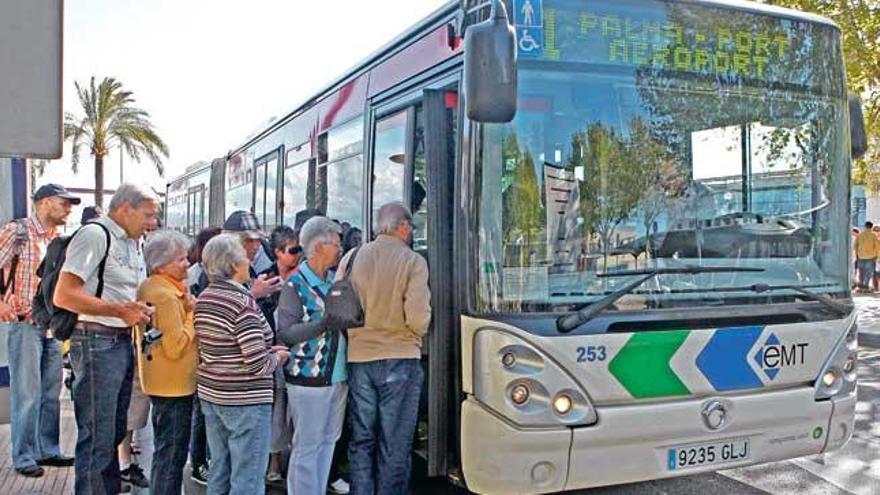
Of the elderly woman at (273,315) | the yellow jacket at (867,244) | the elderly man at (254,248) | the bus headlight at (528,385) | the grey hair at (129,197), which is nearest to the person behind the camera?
the bus headlight at (528,385)

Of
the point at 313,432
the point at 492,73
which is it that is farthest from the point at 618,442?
the point at 492,73

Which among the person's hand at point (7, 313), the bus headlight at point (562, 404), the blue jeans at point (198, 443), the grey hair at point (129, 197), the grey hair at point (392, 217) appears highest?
the grey hair at point (129, 197)

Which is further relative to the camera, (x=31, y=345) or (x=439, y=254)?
(x=31, y=345)

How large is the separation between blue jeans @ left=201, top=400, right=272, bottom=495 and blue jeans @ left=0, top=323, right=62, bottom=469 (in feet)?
6.78

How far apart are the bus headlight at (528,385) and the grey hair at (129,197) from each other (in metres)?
2.07

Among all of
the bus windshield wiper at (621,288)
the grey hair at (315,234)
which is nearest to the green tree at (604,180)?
the bus windshield wiper at (621,288)

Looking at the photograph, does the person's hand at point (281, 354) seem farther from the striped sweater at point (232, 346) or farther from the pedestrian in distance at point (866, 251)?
the pedestrian in distance at point (866, 251)

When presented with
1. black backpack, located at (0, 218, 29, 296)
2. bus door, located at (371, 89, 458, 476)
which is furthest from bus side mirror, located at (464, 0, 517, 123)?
black backpack, located at (0, 218, 29, 296)

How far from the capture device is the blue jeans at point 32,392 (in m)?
5.23

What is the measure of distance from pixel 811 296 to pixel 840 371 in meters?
0.55

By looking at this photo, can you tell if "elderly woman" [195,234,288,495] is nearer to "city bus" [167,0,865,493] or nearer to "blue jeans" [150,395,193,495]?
"blue jeans" [150,395,193,495]

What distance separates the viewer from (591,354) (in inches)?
147

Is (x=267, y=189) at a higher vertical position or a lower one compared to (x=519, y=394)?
higher

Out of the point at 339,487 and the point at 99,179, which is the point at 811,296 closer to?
the point at 339,487
